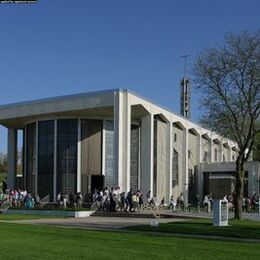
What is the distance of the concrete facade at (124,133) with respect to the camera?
52688mm

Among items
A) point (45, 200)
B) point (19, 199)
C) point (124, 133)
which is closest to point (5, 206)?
point (19, 199)

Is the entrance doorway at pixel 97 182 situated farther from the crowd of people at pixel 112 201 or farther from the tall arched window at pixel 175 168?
the tall arched window at pixel 175 168

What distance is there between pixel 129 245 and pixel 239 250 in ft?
10.4

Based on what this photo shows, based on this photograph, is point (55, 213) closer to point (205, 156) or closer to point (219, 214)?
point (219, 214)

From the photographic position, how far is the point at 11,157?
2660 inches

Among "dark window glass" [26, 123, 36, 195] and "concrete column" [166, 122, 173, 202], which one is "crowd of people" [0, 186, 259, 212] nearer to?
"concrete column" [166, 122, 173, 202]

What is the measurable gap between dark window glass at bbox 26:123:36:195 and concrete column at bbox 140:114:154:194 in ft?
35.4

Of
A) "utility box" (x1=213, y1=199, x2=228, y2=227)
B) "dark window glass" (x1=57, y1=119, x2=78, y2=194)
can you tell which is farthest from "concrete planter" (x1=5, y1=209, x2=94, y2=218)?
"utility box" (x1=213, y1=199, x2=228, y2=227)

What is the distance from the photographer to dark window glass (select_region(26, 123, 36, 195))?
6028 centimetres

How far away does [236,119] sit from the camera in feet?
118

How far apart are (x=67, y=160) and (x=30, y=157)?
560cm

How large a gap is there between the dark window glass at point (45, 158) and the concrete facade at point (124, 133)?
22.4 inches

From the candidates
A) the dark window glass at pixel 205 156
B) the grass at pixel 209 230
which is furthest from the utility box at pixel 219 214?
the dark window glass at pixel 205 156

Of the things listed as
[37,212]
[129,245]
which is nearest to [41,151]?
[37,212]
